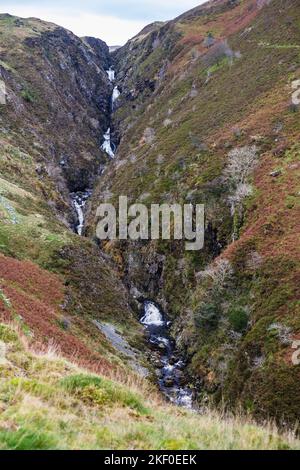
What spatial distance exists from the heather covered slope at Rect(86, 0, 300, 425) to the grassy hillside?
33.4 ft

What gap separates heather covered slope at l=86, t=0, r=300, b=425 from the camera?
32.4m

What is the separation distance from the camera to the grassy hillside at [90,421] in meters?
6.77

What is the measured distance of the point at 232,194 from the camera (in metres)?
51.0

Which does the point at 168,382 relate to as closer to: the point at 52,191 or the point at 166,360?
the point at 166,360

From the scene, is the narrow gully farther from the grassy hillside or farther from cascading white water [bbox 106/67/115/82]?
the grassy hillside

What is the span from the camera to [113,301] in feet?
141

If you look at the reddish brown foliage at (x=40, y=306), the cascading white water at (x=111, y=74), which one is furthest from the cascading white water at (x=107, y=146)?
the reddish brown foliage at (x=40, y=306)

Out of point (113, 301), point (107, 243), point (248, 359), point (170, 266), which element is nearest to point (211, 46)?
point (107, 243)

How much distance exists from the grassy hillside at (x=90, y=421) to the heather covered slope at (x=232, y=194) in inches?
401

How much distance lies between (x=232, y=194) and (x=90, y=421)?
45088 mm

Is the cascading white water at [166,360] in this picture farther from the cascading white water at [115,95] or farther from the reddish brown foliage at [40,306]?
the cascading white water at [115,95]

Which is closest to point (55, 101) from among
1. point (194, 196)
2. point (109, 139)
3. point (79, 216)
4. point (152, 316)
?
point (109, 139)

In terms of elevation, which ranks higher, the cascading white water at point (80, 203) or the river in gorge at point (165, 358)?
the cascading white water at point (80, 203)
